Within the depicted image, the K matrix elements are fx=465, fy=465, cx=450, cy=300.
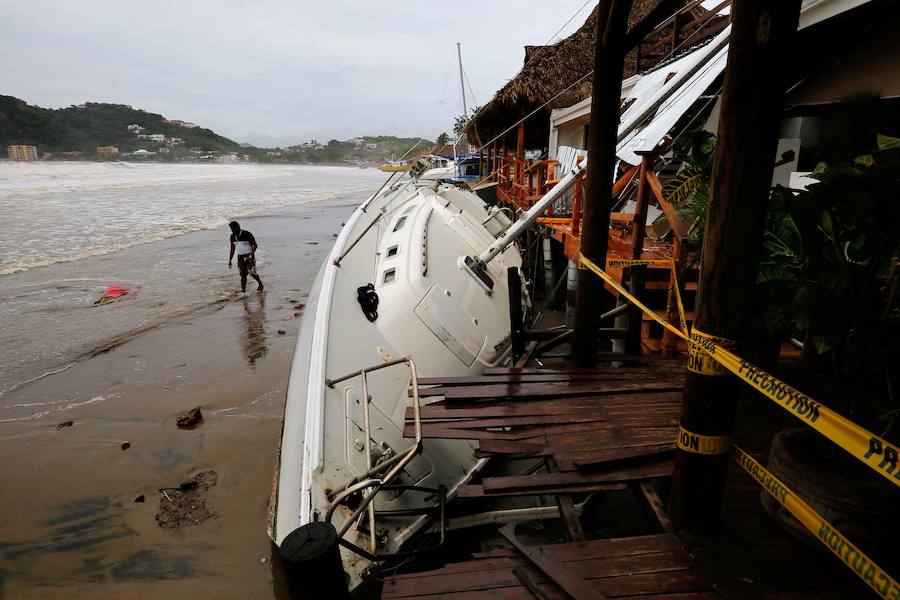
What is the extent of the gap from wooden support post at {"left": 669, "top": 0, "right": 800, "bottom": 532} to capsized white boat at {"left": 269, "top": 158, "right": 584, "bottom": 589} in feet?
5.00

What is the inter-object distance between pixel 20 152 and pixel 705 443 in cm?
10435

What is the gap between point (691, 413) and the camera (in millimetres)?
2135

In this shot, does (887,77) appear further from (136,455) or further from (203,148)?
(203,148)

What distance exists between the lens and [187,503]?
462 cm

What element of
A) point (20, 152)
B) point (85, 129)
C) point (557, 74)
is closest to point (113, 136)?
point (85, 129)

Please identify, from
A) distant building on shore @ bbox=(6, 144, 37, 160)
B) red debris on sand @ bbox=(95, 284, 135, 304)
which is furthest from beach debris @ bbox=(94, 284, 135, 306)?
distant building on shore @ bbox=(6, 144, 37, 160)

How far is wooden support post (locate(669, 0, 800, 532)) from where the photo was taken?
1705mm

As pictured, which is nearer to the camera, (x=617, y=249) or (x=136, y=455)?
(x=136, y=455)

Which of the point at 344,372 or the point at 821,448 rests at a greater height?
the point at 821,448

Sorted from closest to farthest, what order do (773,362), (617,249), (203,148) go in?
1. (773,362)
2. (617,249)
3. (203,148)

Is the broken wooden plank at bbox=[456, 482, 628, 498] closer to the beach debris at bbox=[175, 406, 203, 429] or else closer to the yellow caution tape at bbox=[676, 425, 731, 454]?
the yellow caution tape at bbox=[676, 425, 731, 454]

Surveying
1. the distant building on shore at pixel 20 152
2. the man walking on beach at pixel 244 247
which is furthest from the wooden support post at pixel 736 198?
the distant building on shore at pixel 20 152

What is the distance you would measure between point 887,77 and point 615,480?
16.5ft

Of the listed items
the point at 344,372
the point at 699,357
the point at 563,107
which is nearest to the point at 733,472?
the point at 699,357
